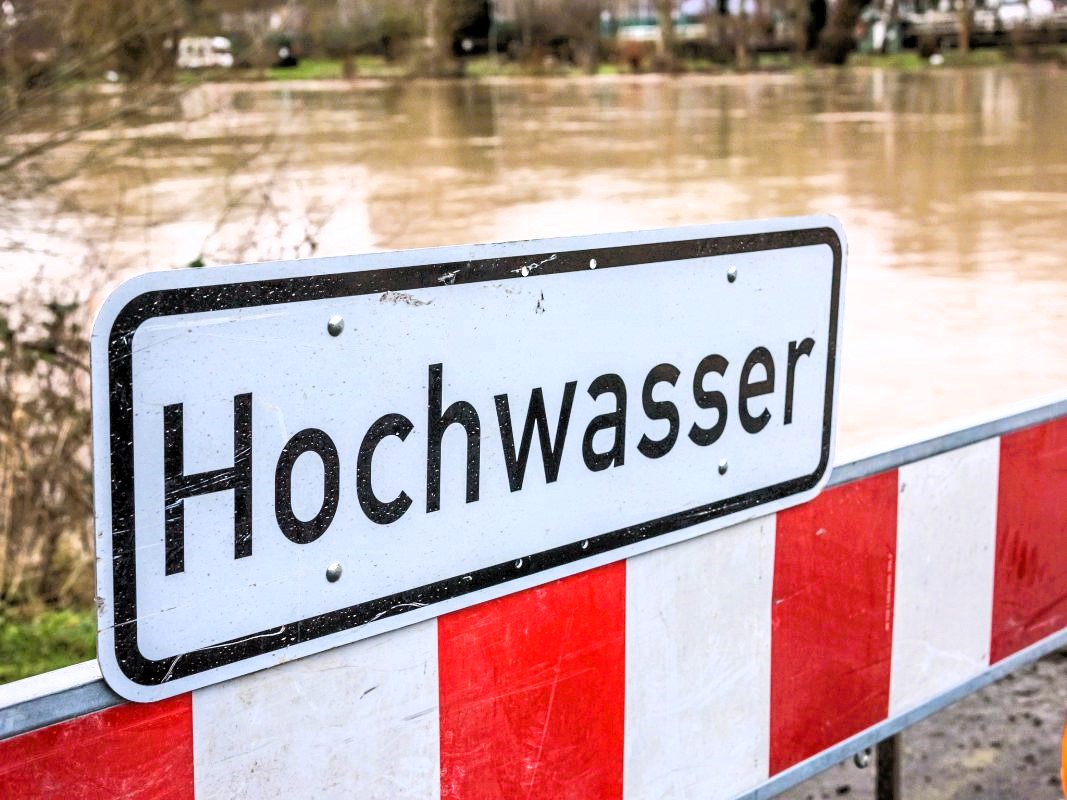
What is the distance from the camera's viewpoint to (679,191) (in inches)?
548

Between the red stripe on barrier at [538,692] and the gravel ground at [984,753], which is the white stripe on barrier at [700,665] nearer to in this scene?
the red stripe on barrier at [538,692]

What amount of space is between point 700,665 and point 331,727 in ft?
1.75

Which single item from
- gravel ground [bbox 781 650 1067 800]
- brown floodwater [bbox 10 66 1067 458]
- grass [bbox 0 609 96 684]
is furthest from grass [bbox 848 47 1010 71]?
gravel ground [bbox 781 650 1067 800]

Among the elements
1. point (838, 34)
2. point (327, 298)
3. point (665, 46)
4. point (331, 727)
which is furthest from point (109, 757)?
point (838, 34)

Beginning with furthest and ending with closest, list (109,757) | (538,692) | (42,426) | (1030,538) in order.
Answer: (42,426)
(1030,538)
(538,692)
(109,757)

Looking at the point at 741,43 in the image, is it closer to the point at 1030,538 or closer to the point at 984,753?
the point at 984,753

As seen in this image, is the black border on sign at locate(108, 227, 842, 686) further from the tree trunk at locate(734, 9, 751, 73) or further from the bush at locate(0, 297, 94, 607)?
the tree trunk at locate(734, 9, 751, 73)

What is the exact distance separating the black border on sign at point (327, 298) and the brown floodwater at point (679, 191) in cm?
44

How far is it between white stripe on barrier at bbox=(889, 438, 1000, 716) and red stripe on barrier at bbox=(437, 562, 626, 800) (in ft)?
1.80

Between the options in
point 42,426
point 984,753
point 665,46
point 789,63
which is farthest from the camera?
point 789,63

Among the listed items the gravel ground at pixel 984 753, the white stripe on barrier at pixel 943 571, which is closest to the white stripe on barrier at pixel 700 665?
the white stripe on barrier at pixel 943 571

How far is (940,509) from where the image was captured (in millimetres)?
2002

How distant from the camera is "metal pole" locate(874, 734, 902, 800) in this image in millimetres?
2318

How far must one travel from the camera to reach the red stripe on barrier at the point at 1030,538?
2115 mm
